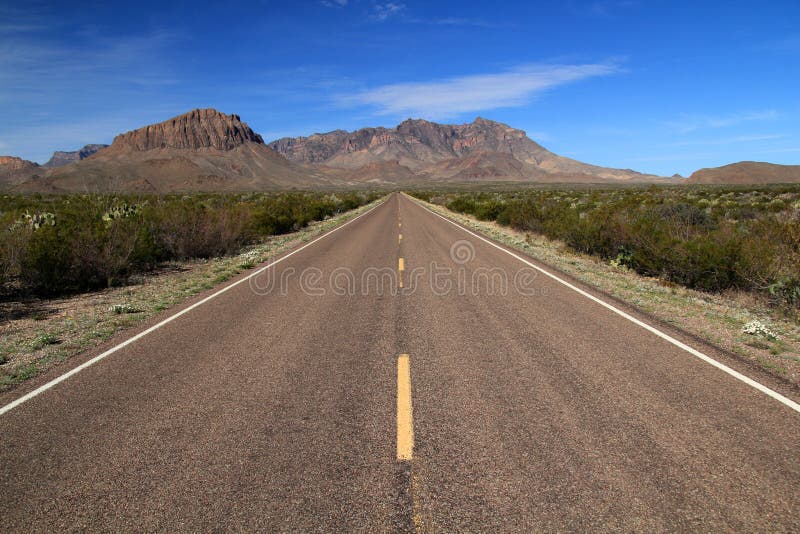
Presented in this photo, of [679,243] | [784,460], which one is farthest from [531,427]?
[679,243]

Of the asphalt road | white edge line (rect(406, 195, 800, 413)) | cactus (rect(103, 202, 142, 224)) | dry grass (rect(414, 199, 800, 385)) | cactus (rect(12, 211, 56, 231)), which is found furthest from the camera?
cactus (rect(103, 202, 142, 224))

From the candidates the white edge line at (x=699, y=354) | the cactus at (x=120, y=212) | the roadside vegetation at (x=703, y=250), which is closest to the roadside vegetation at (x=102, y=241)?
the cactus at (x=120, y=212)

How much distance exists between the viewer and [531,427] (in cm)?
405

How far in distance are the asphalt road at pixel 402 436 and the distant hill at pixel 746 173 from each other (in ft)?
611

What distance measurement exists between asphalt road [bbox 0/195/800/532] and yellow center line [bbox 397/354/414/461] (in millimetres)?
21

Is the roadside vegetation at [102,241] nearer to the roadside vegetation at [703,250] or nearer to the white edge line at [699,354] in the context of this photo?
the white edge line at [699,354]

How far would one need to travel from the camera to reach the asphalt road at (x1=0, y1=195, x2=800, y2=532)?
10.0 feet

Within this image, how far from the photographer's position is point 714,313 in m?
8.11

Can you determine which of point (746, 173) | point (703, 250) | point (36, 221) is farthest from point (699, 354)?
point (746, 173)

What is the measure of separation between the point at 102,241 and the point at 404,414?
10.6 m

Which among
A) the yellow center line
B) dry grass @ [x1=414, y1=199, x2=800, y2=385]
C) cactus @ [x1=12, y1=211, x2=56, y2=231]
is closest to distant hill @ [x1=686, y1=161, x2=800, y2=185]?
dry grass @ [x1=414, y1=199, x2=800, y2=385]

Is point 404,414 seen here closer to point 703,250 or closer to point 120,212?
point 703,250

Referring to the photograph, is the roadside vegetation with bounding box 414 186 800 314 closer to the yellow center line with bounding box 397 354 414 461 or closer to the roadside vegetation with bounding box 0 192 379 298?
the yellow center line with bounding box 397 354 414 461

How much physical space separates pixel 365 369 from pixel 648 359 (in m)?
3.49
